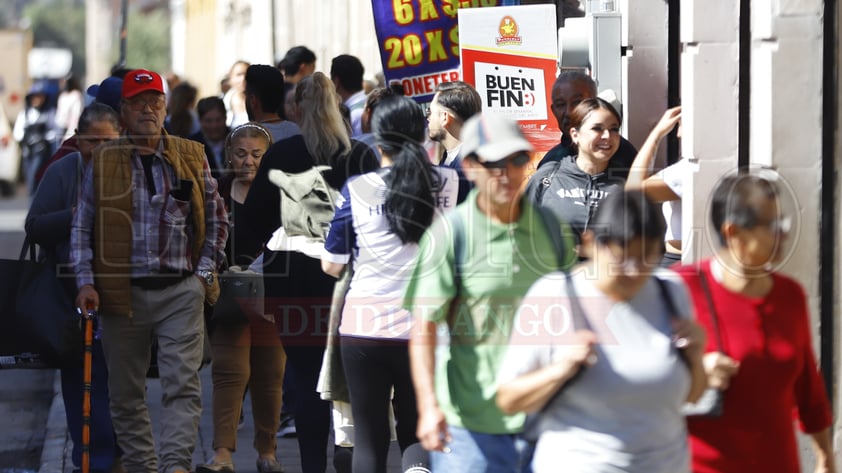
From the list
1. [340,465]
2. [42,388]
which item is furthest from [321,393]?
[42,388]

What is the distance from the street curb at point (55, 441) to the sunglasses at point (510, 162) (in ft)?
13.8

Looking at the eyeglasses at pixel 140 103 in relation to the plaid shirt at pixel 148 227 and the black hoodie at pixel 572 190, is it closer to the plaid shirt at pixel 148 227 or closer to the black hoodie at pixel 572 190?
the plaid shirt at pixel 148 227

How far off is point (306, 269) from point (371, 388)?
115 cm

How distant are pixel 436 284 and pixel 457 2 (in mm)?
5706

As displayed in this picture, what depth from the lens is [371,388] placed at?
263 inches

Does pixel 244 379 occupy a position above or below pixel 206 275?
below

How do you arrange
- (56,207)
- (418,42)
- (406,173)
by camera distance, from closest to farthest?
(406,173)
(56,207)
(418,42)

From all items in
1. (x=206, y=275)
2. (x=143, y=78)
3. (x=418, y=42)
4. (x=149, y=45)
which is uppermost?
(x=149, y=45)

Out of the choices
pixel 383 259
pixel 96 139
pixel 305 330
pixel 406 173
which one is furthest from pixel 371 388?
pixel 96 139

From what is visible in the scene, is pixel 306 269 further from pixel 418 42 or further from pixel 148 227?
pixel 418 42

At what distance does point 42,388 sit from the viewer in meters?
12.1

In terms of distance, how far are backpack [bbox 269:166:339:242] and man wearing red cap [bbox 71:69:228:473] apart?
0.49 m

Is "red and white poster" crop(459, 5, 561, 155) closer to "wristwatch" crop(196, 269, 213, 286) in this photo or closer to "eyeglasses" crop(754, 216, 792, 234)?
"wristwatch" crop(196, 269, 213, 286)

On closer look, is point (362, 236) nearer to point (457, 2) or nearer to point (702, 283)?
point (702, 283)
